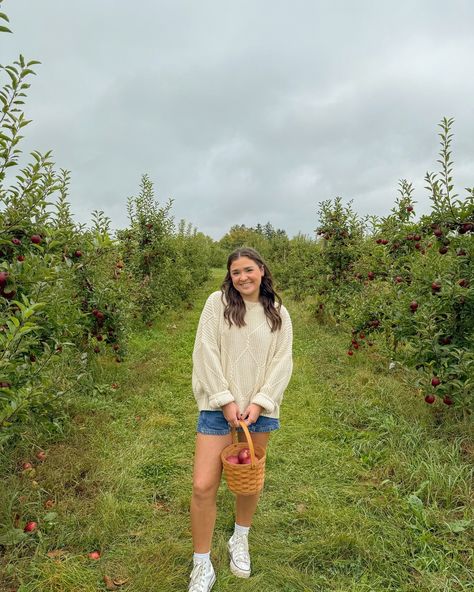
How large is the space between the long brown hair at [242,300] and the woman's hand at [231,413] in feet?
1.40

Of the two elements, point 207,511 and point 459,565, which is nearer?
point 207,511

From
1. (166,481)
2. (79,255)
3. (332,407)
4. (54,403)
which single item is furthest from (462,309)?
(79,255)

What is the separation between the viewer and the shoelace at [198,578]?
86.3 inches

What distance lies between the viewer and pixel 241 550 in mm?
2441

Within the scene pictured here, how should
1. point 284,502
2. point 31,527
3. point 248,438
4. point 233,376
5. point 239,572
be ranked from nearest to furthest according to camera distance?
point 248,438, point 233,376, point 239,572, point 31,527, point 284,502

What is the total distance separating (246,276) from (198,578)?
1646 mm

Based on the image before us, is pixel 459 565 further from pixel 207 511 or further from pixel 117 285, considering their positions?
pixel 117 285

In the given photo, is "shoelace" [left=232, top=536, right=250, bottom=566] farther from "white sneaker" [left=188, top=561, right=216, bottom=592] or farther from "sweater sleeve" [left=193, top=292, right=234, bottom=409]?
"sweater sleeve" [left=193, top=292, right=234, bottom=409]

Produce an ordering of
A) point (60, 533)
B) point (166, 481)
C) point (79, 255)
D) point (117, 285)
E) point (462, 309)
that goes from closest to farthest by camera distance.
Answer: point (60, 533) < point (166, 481) < point (462, 309) < point (79, 255) < point (117, 285)

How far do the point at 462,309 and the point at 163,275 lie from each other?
22.7 feet

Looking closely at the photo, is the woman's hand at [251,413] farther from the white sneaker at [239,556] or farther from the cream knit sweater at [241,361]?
the white sneaker at [239,556]

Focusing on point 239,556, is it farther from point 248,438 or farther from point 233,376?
point 233,376

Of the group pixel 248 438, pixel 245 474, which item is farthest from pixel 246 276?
pixel 245 474

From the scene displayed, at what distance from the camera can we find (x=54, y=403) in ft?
7.95
